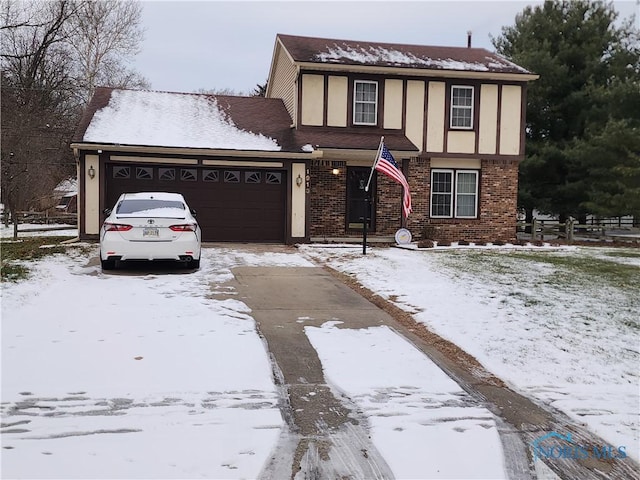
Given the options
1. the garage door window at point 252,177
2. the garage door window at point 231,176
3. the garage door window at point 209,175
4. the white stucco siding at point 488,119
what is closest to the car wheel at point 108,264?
the garage door window at point 209,175

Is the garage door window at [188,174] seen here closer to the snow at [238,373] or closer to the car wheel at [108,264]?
the car wheel at [108,264]

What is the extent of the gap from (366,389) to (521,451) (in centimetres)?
139

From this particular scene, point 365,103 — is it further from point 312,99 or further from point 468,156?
point 468,156

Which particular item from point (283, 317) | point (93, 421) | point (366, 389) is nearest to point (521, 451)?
point (366, 389)

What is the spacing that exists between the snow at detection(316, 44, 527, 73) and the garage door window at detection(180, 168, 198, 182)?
202 inches

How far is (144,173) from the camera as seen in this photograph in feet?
55.0

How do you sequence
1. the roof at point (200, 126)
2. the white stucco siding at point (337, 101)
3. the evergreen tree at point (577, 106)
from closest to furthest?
the roof at point (200, 126) → the white stucco siding at point (337, 101) → the evergreen tree at point (577, 106)

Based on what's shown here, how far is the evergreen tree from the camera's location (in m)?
23.9

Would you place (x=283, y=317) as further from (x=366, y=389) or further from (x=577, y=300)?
(x=577, y=300)

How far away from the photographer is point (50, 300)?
7594 mm

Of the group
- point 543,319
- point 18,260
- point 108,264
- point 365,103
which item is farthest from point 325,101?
point 543,319

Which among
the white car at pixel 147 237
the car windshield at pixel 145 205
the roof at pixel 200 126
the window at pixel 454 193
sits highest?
the roof at pixel 200 126

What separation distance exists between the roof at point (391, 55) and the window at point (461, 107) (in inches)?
27.8

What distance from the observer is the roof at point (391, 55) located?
18.4 metres
